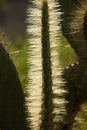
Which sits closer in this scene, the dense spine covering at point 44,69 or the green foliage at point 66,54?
the dense spine covering at point 44,69

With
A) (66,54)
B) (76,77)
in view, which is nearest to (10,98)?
(76,77)

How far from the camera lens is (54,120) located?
1710 millimetres

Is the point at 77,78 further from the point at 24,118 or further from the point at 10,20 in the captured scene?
the point at 10,20

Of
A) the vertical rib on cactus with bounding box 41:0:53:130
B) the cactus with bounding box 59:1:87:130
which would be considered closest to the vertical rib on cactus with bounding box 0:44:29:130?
the cactus with bounding box 59:1:87:130

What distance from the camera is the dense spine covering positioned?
1.63 metres

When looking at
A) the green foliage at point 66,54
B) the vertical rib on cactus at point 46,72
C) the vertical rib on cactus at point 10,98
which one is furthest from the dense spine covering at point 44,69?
the green foliage at point 66,54

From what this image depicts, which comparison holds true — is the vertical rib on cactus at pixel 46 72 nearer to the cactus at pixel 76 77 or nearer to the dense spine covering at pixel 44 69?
the dense spine covering at pixel 44 69

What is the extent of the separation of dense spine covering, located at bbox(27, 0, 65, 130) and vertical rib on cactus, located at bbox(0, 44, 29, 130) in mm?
222

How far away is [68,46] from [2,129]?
420 millimetres

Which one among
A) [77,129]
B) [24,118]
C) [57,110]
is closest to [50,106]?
[57,110]

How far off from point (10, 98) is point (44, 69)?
0.36 metres

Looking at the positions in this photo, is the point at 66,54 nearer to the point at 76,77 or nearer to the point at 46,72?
the point at 76,77

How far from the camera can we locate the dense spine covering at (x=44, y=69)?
5.33ft

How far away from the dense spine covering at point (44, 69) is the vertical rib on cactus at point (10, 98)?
0.22 m
